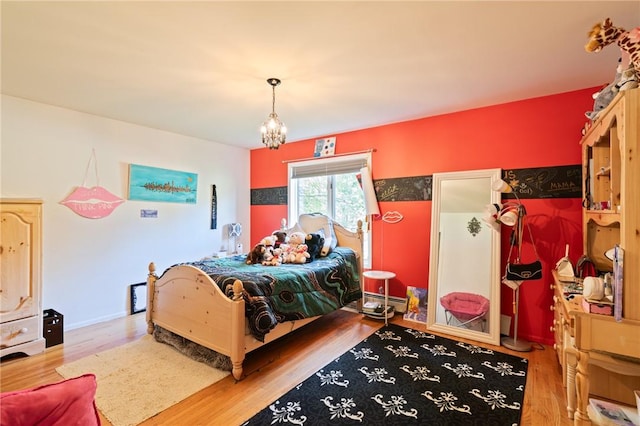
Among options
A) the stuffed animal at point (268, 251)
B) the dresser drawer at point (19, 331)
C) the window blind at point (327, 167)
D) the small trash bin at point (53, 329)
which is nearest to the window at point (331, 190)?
the window blind at point (327, 167)

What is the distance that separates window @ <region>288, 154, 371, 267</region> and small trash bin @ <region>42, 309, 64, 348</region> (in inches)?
120

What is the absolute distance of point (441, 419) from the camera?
1.90 m

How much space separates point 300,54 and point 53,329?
3488 mm

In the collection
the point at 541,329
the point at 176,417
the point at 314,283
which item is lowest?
the point at 176,417

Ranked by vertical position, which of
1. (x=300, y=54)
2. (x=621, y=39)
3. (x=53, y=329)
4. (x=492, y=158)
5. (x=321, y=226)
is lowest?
(x=53, y=329)

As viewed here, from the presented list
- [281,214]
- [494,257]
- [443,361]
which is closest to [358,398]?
[443,361]

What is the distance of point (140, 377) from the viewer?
2359mm

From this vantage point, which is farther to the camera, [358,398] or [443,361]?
[443,361]

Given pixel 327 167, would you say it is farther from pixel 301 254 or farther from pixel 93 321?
pixel 93 321

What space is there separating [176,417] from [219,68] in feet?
8.37

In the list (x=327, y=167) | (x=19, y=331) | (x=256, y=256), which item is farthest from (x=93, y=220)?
(x=327, y=167)

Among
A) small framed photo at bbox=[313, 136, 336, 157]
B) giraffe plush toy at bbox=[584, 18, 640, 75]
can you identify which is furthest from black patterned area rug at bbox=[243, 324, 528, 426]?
small framed photo at bbox=[313, 136, 336, 157]

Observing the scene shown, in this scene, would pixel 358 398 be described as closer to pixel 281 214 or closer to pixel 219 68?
pixel 219 68

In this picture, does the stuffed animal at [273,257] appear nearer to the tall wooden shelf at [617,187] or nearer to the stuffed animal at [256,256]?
the stuffed animal at [256,256]
